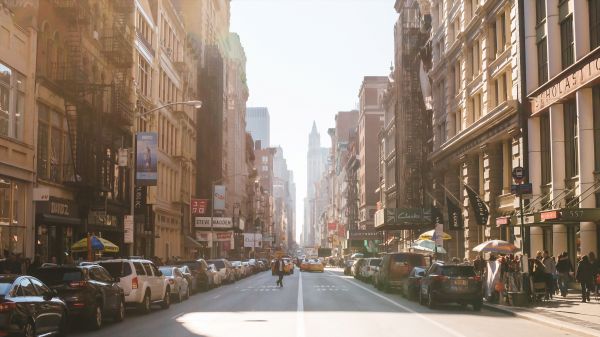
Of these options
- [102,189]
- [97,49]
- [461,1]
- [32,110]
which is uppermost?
[461,1]

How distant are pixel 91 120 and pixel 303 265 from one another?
51862 mm

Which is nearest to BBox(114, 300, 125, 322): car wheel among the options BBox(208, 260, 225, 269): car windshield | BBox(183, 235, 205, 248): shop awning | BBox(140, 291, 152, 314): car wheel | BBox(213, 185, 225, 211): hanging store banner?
BBox(140, 291, 152, 314): car wheel

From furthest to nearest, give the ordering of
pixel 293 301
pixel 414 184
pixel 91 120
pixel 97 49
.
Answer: pixel 414 184 < pixel 97 49 < pixel 91 120 < pixel 293 301

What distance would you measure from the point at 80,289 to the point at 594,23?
23.1m

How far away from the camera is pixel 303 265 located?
86750 mm

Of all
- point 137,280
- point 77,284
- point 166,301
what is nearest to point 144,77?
point 166,301

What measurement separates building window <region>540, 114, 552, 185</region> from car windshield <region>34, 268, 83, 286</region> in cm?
2482

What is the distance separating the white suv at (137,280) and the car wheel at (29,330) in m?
8.08

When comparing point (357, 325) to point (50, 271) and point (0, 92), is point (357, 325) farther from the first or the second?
point (0, 92)

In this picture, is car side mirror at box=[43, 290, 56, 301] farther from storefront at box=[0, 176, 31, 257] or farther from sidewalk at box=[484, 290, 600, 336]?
storefront at box=[0, 176, 31, 257]

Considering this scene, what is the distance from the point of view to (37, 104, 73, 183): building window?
3322cm

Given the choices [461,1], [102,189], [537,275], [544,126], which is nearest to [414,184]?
[461,1]

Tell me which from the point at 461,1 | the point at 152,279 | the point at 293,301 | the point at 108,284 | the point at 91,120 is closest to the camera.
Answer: the point at 108,284

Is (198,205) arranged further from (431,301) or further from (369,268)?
(431,301)
